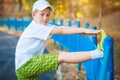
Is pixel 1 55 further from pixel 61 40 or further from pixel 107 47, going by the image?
pixel 107 47

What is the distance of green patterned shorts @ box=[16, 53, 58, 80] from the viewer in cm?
430

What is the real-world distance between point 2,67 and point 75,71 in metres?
2.06

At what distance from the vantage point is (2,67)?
902 cm

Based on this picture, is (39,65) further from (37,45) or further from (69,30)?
(69,30)

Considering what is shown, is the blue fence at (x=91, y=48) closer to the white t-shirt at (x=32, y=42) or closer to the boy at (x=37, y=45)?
the boy at (x=37, y=45)

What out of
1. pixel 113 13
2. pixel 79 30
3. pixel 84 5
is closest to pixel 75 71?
pixel 79 30

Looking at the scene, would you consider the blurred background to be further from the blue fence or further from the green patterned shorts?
the green patterned shorts

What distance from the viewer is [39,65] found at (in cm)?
436

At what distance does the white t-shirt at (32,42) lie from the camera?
451cm

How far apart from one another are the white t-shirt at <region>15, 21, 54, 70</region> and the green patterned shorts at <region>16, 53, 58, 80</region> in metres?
0.08

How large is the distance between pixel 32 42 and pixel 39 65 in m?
0.38

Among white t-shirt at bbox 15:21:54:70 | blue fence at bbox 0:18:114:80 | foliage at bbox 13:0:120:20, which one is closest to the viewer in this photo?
blue fence at bbox 0:18:114:80

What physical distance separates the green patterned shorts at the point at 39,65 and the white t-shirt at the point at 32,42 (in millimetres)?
84

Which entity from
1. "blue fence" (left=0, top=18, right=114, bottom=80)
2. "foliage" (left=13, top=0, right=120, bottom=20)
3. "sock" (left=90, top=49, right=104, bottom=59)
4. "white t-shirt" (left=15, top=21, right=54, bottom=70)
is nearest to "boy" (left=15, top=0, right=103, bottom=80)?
"white t-shirt" (left=15, top=21, right=54, bottom=70)
